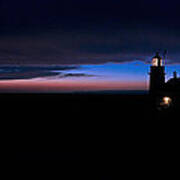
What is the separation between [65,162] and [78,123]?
484 centimetres

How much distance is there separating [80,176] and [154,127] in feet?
19.8

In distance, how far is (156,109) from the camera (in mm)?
12680

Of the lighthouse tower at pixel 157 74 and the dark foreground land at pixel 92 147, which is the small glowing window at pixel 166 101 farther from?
the dark foreground land at pixel 92 147

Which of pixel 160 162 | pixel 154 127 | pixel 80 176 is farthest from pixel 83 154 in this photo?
pixel 154 127

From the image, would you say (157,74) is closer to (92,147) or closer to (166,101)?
(166,101)

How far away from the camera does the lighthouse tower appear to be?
45.7 ft

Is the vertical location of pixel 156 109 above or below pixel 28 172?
above

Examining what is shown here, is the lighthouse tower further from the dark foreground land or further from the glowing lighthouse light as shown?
the dark foreground land

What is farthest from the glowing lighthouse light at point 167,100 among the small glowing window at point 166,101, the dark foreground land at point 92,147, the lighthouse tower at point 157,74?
the dark foreground land at point 92,147

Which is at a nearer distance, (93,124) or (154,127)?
(154,127)

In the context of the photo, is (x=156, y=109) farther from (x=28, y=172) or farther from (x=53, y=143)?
(x=28, y=172)

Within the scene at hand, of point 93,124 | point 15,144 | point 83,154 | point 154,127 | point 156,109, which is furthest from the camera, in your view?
point 156,109

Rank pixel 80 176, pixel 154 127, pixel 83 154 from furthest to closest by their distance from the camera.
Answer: pixel 154 127
pixel 83 154
pixel 80 176

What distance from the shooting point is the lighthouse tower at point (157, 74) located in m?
13.9
